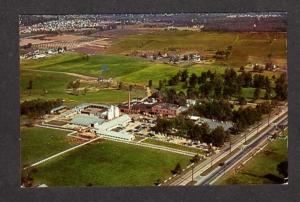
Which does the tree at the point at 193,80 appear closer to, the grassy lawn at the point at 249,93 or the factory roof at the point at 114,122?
the grassy lawn at the point at 249,93

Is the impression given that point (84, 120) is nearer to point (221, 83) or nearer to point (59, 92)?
point (59, 92)

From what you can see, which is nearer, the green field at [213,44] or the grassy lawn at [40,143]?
the grassy lawn at [40,143]

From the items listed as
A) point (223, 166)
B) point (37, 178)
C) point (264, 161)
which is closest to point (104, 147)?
point (37, 178)

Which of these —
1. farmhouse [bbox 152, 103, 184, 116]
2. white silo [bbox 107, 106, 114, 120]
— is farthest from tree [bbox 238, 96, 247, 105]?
white silo [bbox 107, 106, 114, 120]

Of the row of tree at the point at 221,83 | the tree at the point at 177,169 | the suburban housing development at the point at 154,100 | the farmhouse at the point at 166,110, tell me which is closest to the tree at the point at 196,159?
the suburban housing development at the point at 154,100

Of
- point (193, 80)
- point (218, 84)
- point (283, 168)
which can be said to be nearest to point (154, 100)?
point (193, 80)

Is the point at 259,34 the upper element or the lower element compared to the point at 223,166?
upper

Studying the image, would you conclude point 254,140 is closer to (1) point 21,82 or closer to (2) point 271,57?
(2) point 271,57
